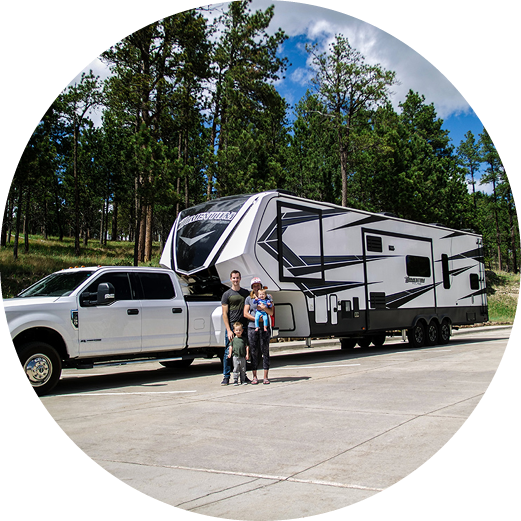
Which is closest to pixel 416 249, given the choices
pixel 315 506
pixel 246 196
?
pixel 246 196

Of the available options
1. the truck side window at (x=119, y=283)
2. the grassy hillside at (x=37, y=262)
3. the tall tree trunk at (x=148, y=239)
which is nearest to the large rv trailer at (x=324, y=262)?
the truck side window at (x=119, y=283)

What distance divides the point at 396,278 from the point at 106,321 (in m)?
8.41

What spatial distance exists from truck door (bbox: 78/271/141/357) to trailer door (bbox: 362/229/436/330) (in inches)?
254

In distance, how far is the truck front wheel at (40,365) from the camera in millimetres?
7528

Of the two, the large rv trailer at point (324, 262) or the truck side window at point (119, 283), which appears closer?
the truck side window at point (119, 283)

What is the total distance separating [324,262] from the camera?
12.0 meters

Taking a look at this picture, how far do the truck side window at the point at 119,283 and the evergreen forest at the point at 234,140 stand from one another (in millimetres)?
1814

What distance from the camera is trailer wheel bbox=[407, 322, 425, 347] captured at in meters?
15.0

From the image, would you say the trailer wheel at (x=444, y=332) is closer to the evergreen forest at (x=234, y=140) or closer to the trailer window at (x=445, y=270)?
the trailer window at (x=445, y=270)

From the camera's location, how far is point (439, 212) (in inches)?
1118

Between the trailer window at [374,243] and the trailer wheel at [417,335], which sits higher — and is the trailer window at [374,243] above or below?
above

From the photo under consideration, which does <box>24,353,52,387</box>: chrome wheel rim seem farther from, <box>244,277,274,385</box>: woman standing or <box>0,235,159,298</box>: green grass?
<box>0,235,159,298</box>: green grass

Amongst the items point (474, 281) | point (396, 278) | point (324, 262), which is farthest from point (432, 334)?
point (324, 262)

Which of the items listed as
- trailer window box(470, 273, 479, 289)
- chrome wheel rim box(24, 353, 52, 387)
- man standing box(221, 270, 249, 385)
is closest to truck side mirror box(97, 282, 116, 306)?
chrome wheel rim box(24, 353, 52, 387)
